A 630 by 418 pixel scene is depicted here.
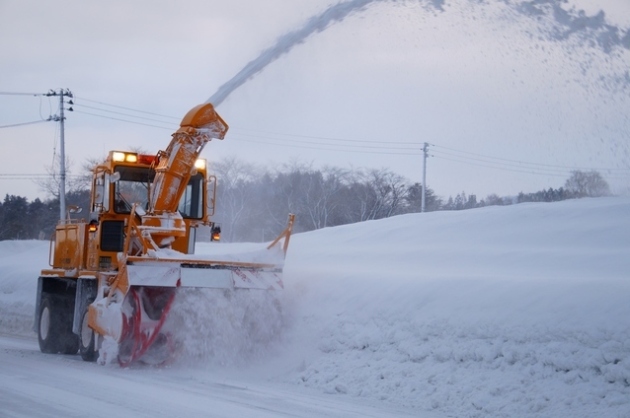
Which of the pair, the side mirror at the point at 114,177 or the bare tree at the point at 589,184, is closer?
the side mirror at the point at 114,177

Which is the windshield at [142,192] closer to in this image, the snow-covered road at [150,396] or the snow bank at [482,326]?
the snow bank at [482,326]

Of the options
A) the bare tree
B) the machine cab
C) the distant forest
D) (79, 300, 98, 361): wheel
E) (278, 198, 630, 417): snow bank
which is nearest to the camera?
(278, 198, 630, 417): snow bank

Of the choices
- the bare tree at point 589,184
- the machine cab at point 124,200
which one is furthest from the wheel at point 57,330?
the bare tree at point 589,184

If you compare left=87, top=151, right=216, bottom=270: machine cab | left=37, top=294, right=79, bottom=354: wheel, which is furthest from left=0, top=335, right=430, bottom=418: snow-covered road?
left=37, top=294, right=79, bottom=354: wheel

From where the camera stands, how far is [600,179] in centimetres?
2019

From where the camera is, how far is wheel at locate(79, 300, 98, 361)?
1346 cm

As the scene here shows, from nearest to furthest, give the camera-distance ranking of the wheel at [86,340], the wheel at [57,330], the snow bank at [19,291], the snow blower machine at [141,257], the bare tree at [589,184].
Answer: the snow blower machine at [141,257], the wheel at [86,340], the wheel at [57,330], the bare tree at [589,184], the snow bank at [19,291]

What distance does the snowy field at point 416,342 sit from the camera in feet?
29.6

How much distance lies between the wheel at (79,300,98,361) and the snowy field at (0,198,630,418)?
0.77ft

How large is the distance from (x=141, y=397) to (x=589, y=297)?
18.3 ft

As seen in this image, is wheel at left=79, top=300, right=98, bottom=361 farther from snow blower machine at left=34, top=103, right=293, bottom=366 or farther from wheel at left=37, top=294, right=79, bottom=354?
wheel at left=37, top=294, right=79, bottom=354

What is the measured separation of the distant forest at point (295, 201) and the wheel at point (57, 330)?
13296 mm

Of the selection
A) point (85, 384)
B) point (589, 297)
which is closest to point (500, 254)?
point (589, 297)

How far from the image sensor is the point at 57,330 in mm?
15648
